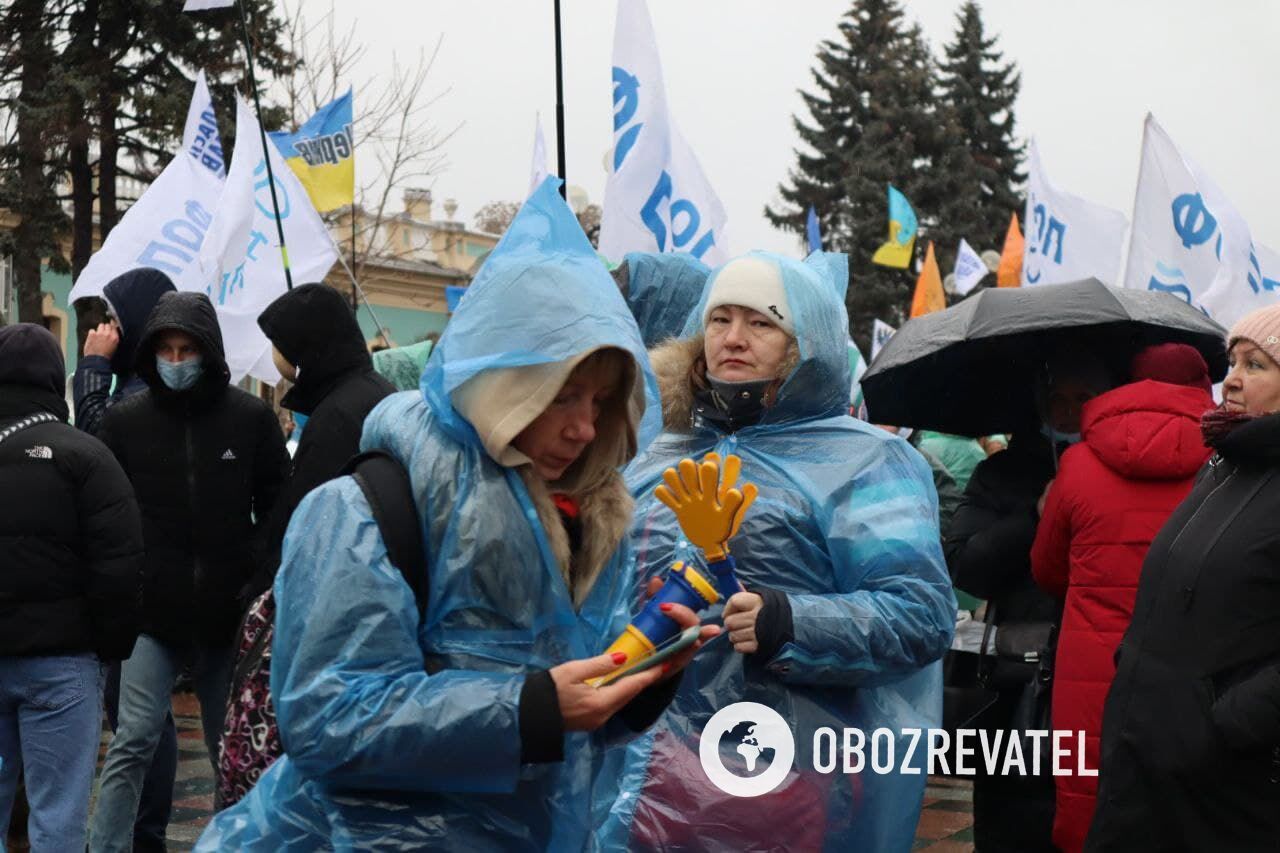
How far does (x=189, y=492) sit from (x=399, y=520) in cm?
375

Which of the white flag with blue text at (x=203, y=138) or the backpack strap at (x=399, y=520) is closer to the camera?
the backpack strap at (x=399, y=520)

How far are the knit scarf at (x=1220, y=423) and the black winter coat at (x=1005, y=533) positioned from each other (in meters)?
1.34

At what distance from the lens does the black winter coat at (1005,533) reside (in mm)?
5074

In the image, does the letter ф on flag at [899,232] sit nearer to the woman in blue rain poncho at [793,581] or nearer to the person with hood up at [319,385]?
the person with hood up at [319,385]

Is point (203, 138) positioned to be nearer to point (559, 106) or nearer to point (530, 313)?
point (559, 106)

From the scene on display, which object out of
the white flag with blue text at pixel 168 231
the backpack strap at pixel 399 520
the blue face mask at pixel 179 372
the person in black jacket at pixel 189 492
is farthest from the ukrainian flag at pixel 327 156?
the backpack strap at pixel 399 520

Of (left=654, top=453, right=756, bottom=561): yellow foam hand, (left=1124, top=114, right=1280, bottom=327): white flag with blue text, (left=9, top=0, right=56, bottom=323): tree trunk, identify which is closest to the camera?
(left=654, top=453, right=756, bottom=561): yellow foam hand

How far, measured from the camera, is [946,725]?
5238mm

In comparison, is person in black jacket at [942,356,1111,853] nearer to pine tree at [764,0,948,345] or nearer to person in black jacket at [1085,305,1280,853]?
person in black jacket at [1085,305,1280,853]

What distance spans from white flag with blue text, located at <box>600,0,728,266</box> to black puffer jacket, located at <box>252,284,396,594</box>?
2793 mm

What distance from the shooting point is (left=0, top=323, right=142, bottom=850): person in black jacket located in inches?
202

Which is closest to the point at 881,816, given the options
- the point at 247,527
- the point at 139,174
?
the point at 247,527

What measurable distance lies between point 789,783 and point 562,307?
1438 millimetres

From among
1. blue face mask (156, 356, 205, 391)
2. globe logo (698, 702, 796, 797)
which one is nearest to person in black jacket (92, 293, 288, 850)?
blue face mask (156, 356, 205, 391)
